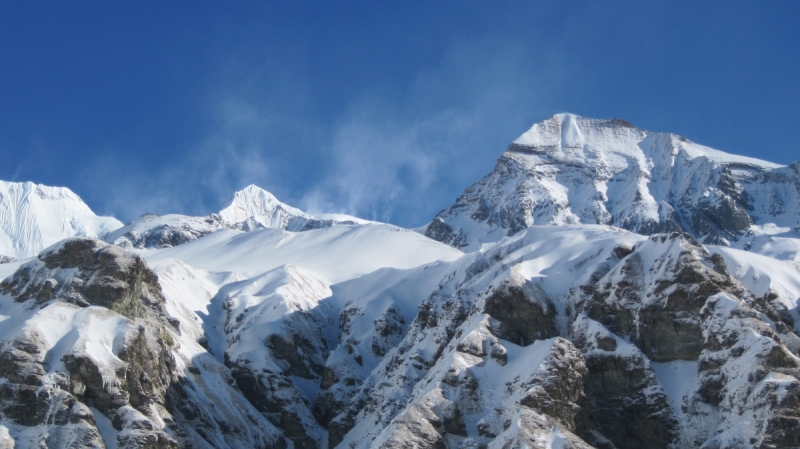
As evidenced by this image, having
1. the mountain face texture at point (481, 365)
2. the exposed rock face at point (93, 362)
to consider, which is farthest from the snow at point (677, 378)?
the exposed rock face at point (93, 362)

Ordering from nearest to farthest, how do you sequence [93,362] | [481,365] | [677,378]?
[93,362], [677,378], [481,365]

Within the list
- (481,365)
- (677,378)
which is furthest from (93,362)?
(677,378)

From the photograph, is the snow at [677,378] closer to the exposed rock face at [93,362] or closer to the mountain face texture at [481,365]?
the mountain face texture at [481,365]

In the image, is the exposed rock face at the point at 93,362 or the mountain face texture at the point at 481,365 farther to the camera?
the exposed rock face at the point at 93,362

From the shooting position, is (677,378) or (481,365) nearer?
(677,378)

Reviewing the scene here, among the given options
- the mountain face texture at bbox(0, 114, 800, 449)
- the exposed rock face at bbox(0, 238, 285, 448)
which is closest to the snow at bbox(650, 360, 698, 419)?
the mountain face texture at bbox(0, 114, 800, 449)

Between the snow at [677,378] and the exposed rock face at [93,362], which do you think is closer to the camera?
the exposed rock face at [93,362]

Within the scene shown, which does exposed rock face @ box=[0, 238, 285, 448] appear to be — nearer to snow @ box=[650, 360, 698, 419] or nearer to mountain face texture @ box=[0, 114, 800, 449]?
mountain face texture @ box=[0, 114, 800, 449]

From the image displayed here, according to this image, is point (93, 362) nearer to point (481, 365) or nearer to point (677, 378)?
point (481, 365)

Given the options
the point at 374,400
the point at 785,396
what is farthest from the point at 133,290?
the point at 785,396

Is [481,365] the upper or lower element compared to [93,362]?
upper

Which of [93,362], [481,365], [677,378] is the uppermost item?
[481,365]

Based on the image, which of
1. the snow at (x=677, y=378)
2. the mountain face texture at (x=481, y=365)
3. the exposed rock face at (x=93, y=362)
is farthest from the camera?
the snow at (x=677, y=378)

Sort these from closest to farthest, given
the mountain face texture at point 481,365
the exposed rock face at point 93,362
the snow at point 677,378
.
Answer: the mountain face texture at point 481,365 < the exposed rock face at point 93,362 < the snow at point 677,378
